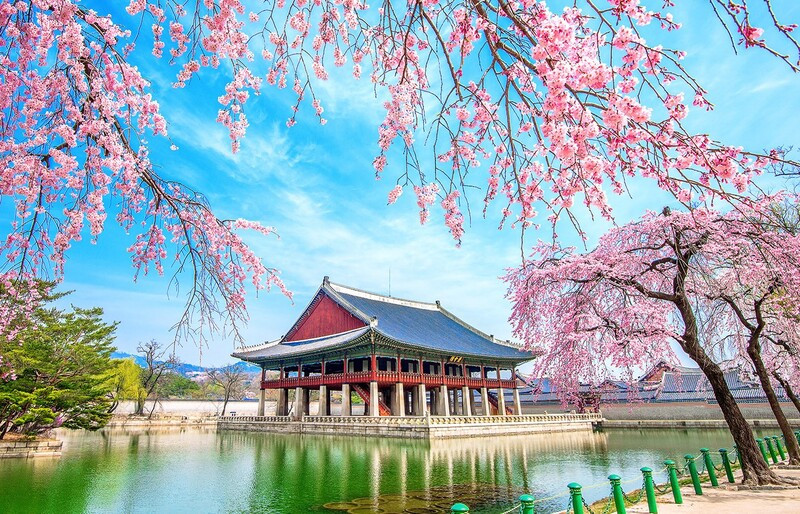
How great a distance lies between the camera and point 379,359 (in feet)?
112

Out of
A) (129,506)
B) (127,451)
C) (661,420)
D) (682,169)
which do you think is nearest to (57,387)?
(127,451)

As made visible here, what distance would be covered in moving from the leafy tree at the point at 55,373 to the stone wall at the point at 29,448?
73 centimetres

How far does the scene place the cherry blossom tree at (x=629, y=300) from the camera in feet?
31.9

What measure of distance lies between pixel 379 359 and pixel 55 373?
802 inches

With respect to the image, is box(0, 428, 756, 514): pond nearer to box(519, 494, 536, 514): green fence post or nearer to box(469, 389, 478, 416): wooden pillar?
box(519, 494, 536, 514): green fence post

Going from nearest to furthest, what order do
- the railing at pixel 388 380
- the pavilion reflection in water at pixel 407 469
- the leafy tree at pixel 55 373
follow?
the pavilion reflection in water at pixel 407 469 < the leafy tree at pixel 55 373 < the railing at pixel 388 380

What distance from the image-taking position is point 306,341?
3822cm

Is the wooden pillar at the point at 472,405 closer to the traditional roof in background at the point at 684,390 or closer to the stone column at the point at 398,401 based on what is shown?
the traditional roof in background at the point at 684,390

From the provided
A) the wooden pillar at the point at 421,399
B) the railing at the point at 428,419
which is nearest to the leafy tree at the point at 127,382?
the railing at the point at 428,419

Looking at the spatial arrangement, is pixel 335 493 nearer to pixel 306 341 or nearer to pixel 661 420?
pixel 306 341

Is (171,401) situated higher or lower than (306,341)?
lower

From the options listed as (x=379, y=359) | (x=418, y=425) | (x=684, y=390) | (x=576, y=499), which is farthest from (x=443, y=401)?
(x=576, y=499)

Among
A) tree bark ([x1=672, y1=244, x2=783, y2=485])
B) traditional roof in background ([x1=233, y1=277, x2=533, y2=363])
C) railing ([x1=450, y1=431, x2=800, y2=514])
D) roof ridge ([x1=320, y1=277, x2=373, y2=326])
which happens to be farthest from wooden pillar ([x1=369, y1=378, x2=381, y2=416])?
tree bark ([x1=672, y1=244, x2=783, y2=485])

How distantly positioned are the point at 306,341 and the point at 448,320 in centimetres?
1506
